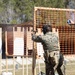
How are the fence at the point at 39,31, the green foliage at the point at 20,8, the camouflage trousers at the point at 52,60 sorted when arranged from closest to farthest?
1. the camouflage trousers at the point at 52,60
2. the fence at the point at 39,31
3. the green foliage at the point at 20,8

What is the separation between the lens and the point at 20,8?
2020 centimetres

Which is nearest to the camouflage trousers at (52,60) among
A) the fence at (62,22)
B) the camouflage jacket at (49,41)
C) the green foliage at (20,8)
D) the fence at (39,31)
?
the camouflage jacket at (49,41)

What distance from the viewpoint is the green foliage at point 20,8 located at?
19.9 meters

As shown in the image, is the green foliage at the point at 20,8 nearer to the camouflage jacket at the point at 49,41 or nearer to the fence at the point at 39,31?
the fence at the point at 39,31

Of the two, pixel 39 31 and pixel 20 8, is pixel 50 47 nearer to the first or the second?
pixel 39 31

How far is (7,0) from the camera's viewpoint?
19.8 m

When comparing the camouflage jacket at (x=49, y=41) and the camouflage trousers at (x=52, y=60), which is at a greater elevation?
the camouflage jacket at (x=49, y=41)

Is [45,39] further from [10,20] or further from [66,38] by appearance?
[10,20]

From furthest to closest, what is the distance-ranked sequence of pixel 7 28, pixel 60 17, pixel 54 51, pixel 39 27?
pixel 7 28
pixel 60 17
pixel 39 27
pixel 54 51

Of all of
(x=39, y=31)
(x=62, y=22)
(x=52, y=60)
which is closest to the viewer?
(x=52, y=60)

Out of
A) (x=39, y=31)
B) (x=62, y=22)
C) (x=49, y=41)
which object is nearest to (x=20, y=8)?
(x=62, y=22)

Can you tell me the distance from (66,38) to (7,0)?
9.84 meters

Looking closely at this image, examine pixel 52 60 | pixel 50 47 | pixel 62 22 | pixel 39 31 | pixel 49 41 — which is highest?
pixel 62 22

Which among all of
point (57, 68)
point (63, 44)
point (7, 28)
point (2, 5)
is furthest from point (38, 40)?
point (2, 5)
